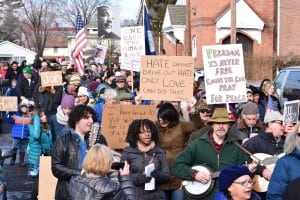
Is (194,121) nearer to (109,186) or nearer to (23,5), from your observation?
(109,186)

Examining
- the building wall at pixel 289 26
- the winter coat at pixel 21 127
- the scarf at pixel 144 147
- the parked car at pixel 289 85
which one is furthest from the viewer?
the building wall at pixel 289 26

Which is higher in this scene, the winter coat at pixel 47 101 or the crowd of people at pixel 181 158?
the winter coat at pixel 47 101

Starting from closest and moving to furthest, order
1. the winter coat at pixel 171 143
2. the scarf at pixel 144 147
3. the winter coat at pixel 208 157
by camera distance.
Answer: the winter coat at pixel 208 157 < the scarf at pixel 144 147 < the winter coat at pixel 171 143

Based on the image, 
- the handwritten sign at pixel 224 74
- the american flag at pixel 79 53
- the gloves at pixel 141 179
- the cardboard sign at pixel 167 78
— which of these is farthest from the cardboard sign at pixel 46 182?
the american flag at pixel 79 53

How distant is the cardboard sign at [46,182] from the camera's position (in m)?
8.59

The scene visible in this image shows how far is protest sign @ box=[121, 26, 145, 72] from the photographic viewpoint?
1292cm

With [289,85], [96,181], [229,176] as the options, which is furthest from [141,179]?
[289,85]

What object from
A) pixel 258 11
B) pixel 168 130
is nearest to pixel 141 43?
pixel 168 130

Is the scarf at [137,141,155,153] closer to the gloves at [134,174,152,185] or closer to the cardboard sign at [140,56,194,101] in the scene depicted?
the gloves at [134,174,152,185]

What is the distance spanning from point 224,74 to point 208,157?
240 centimetres

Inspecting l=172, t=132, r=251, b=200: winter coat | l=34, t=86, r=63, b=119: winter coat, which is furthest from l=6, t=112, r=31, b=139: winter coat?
l=172, t=132, r=251, b=200: winter coat

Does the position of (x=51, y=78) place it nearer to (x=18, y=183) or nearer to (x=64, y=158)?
(x=18, y=183)

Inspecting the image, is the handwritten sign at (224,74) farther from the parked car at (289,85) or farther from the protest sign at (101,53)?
the protest sign at (101,53)

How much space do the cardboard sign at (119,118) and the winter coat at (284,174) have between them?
3.84m
